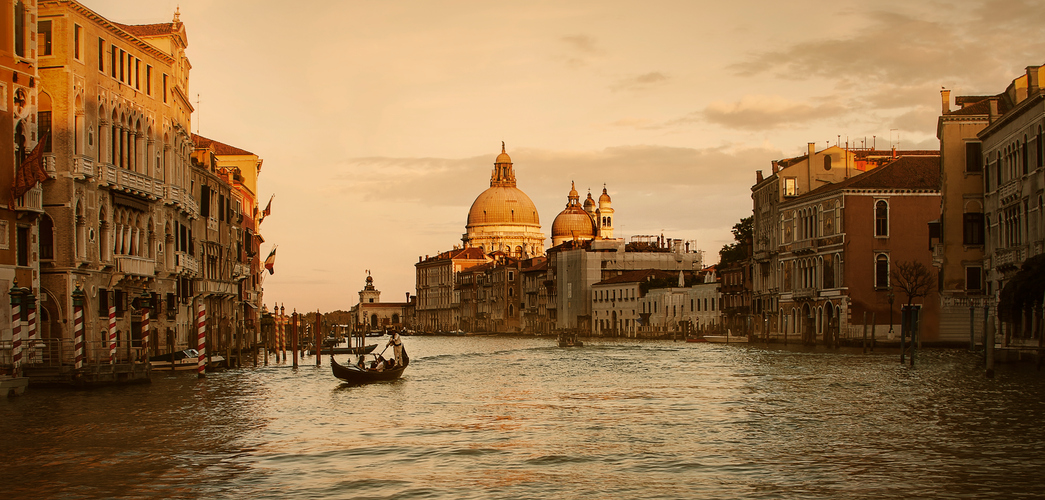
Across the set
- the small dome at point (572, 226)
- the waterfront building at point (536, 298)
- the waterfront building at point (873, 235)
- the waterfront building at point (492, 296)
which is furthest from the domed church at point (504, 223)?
the waterfront building at point (873, 235)

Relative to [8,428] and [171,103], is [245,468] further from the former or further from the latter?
[171,103]

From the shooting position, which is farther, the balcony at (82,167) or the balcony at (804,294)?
the balcony at (804,294)

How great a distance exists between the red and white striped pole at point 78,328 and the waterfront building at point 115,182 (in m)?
0.50

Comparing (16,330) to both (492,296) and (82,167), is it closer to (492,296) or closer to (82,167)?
(82,167)

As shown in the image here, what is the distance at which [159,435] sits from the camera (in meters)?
18.5

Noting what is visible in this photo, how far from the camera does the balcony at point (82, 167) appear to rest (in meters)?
28.1

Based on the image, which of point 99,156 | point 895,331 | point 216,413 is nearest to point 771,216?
point 895,331

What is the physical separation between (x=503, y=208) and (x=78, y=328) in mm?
136639

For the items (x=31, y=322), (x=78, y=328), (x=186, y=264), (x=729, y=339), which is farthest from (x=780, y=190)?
(x=31, y=322)

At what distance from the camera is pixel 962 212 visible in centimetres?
3825

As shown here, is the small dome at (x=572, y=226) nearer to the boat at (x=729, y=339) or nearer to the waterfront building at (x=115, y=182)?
the boat at (x=729, y=339)

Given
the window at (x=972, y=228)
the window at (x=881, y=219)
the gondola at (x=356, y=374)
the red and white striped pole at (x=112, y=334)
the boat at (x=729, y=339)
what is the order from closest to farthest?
the red and white striped pole at (x=112, y=334) < the gondola at (x=356, y=374) < the window at (x=972, y=228) < the window at (x=881, y=219) < the boat at (x=729, y=339)

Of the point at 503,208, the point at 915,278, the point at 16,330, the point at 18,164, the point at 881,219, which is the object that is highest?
the point at 503,208

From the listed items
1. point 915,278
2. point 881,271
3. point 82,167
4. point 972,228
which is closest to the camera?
point 82,167
